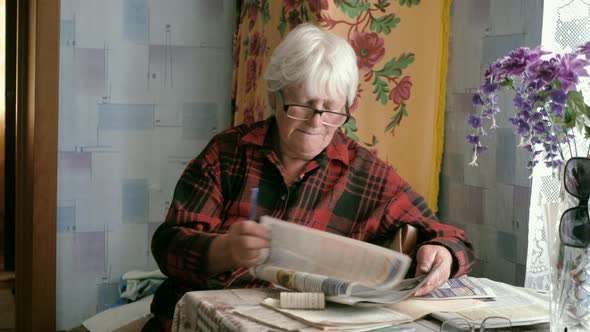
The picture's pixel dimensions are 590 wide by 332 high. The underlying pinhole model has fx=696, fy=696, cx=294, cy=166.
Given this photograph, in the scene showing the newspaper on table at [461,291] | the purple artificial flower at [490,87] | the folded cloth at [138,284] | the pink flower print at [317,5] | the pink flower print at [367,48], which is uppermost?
the pink flower print at [317,5]

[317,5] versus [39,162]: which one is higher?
[317,5]

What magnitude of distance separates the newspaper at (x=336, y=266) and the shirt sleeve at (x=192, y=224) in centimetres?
23

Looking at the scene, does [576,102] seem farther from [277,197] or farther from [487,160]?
[487,160]

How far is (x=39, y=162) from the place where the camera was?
2570mm

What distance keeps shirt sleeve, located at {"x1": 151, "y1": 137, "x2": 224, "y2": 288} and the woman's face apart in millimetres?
177

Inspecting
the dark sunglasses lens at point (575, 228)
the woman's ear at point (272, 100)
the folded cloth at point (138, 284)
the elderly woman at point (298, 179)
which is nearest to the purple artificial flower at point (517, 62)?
the dark sunglasses lens at point (575, 228)

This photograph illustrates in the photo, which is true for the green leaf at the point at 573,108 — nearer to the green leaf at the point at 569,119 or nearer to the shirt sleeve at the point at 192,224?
the green leaf at the point at 569,119

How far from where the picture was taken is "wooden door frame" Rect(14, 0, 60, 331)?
2.53m

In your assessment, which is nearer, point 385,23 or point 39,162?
point 385,23

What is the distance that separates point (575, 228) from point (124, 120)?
2010 mm

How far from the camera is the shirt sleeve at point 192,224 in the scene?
144 centimetres

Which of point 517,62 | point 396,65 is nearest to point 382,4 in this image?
point 396,65

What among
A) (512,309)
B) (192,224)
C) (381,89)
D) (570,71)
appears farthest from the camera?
(381,89)

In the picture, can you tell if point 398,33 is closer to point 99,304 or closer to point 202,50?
point 202,50
